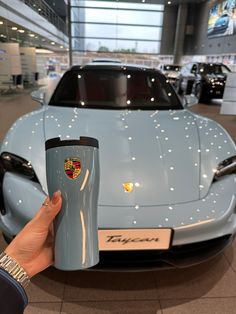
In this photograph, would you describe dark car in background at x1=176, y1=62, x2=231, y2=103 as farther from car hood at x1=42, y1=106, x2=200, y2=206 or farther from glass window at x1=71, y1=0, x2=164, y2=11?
glass window at x1=71, y1=0, x2=164, y2=11

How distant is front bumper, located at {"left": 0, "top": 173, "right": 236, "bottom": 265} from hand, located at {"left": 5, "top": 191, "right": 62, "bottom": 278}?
22.3 inches

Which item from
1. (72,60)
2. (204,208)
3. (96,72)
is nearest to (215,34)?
(72,60)

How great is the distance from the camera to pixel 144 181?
1503 mm

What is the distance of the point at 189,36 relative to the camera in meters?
22.5

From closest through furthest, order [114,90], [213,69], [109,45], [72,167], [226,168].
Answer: [72,167] → [226,168] → [114,90] → [213,69] → [109,45]

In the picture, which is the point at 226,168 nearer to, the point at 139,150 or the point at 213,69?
the point at 139,150

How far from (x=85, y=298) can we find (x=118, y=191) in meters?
0.58

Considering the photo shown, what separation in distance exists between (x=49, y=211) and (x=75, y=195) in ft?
0.23

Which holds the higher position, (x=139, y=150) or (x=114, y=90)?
(x=114, y=90)

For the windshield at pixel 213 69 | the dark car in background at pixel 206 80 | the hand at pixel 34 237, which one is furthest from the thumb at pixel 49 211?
the windshield at pixel 213 69

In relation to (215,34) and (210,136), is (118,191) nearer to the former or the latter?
(210,136)

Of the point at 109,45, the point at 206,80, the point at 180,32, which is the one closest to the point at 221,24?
the point at 180,32

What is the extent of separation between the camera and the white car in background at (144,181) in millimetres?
1335

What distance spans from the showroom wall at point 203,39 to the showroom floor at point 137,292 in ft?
51.2
